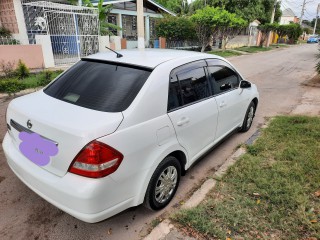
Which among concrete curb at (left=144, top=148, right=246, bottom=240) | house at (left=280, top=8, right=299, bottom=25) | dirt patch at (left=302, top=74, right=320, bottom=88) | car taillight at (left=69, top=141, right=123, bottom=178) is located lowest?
dirt patch at (left=302, top=74, right=320, bottom=88)

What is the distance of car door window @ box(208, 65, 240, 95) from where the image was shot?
3.65 metres

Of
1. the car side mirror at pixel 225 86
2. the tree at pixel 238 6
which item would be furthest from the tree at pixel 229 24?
the car side mirror at pixel 225 86

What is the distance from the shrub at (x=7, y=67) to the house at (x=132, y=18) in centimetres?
1108

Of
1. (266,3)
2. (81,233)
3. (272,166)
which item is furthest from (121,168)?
(266,3)

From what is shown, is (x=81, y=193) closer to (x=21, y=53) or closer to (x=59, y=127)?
(x=59, y=127)

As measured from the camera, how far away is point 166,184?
289 centimetres

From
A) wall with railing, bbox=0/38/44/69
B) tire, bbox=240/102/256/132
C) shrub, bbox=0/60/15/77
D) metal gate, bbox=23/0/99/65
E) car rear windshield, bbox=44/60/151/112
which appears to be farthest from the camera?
metal gate, bbox=23/0/99/65

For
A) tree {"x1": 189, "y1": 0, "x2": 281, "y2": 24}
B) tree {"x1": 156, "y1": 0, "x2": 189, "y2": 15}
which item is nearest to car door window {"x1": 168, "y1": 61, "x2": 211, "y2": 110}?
tree {"x1": 156, "y1": 0, "x2": 189, "y2": 15}

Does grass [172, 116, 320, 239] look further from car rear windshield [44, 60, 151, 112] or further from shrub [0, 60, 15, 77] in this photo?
shrub [0, 60, 15, 77]

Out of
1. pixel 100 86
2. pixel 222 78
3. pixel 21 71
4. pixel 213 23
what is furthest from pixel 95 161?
pixel 213 23

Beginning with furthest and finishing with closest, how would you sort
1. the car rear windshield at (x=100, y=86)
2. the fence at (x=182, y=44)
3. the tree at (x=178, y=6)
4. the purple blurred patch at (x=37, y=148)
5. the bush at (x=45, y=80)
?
1. the tree at (x=178, y=6)
2. the fence at (x=182, y=44)
3. the bush at (x=45, y=80)
4. the car rear windshield at (x=100, y=86)
5. the purple blurred patch at (x=37, y=148)

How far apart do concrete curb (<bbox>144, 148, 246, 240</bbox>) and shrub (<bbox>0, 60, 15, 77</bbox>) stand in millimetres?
8382

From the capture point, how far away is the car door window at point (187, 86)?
285 cm

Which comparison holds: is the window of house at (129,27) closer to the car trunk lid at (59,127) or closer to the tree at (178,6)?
the tree at (178,6)
